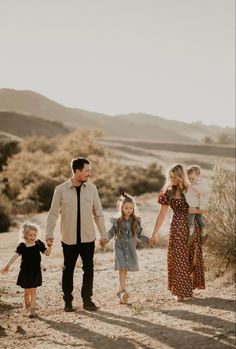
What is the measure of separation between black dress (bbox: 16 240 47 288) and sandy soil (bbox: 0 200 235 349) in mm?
429

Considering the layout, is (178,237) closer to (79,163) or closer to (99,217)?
(99,217)

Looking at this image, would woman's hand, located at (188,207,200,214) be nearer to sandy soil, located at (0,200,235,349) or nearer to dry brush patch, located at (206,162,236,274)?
sandy soil, located at (0,200,235,349)

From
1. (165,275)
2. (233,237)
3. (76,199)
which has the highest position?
(76,199)

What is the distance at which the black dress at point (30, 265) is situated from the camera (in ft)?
23.3

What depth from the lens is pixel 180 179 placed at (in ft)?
25.8

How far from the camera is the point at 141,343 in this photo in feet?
20.5

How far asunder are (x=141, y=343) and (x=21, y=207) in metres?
16.0

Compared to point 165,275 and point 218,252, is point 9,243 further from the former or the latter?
point 218,252

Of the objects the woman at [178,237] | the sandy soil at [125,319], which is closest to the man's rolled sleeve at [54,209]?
the sandy soil at [125,319]

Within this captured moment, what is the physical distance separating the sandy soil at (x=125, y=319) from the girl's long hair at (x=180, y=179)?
1.49 metres

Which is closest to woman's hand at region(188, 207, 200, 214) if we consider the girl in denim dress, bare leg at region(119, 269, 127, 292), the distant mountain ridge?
the girl in denim dress

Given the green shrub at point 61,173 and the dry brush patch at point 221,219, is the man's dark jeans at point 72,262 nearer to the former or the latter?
the dry brush patch at point 221,219

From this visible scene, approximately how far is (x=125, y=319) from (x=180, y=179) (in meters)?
1.93

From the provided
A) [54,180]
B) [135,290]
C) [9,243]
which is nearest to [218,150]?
[54,180]
